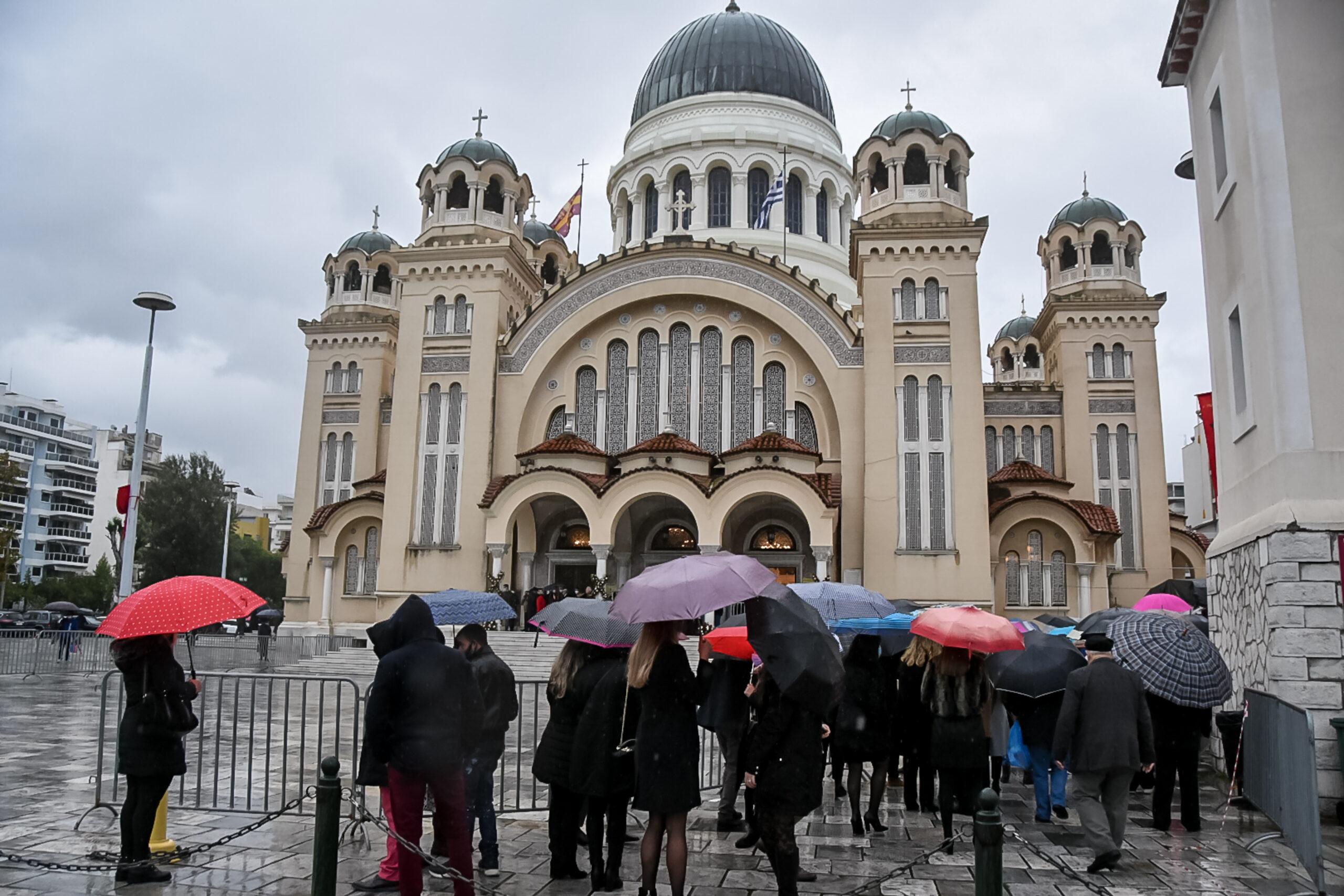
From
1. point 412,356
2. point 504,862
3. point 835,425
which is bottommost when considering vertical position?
point 504,862

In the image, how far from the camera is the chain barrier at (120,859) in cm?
611

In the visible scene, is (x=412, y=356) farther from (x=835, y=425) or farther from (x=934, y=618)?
(x=934, y=618)

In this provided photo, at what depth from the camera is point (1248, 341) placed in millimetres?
10695

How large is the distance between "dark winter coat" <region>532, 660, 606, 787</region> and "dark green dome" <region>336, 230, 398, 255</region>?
3121 cm

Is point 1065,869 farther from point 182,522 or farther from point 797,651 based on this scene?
point 182,522

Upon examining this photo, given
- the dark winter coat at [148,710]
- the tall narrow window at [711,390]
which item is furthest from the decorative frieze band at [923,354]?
the dark winter coat at [148,710]

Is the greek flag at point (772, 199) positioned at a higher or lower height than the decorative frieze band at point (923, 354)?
higher

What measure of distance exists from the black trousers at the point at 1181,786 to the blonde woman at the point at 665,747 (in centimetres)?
462

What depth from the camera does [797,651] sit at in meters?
5.50

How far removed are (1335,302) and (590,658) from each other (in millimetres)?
8041

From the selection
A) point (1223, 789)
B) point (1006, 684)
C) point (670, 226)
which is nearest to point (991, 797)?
point (1006, 684)

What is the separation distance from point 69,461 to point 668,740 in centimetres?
6960

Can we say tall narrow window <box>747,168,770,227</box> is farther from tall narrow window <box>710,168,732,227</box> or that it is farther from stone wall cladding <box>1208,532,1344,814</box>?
stone wall cladding <box>1208,532,1344,814</box>

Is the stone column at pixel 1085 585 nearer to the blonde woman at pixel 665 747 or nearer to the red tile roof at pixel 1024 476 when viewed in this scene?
the red tile roof at pixel 1024 476
